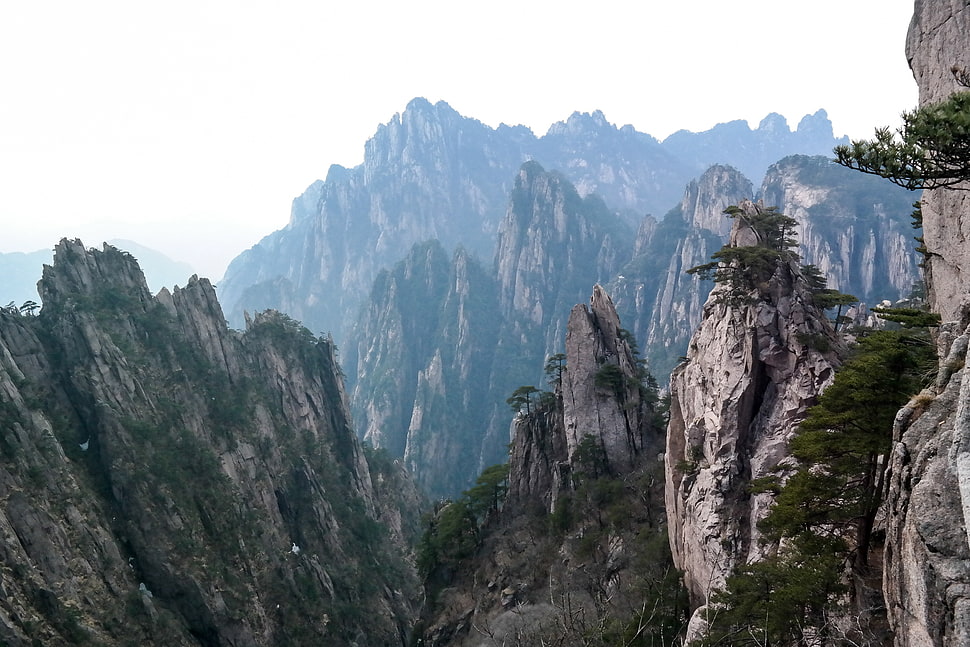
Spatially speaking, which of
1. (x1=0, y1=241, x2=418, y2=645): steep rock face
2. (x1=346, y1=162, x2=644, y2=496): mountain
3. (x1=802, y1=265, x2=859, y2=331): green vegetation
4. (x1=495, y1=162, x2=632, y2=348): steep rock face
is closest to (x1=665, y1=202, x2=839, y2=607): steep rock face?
(x1=802, y1=265, x2=859, y2=331): green vegetation

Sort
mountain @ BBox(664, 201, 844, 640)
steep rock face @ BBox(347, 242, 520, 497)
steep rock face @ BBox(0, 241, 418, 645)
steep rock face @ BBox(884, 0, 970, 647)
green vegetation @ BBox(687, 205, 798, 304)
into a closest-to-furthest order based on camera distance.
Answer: steep rock face @ BBox(884, 0, 970, 647) < mountain @ BBox(664, 201, 844, 640) < green vegetation @ BBox(687, 205, 798, 304) < steep rock face @ BBox(0, 241, 418, 645) < steep rock face @ BBox(347, 242, 520, 497)

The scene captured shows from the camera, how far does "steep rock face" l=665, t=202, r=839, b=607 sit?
20234 millimetres

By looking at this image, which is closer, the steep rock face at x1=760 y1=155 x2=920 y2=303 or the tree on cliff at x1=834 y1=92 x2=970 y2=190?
the tree on cliff at x1=834 y1=92 x2=970 y2=190

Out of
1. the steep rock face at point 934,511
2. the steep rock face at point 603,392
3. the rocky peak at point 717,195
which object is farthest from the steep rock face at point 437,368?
the steep rock face at point 934,511

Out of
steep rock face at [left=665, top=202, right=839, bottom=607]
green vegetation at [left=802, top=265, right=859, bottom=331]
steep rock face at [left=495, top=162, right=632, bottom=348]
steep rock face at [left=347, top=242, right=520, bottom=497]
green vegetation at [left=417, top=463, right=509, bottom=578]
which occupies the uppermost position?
steep rock face at [left=495, top=162, right=632, bottom=348]

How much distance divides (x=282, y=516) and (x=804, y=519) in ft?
162

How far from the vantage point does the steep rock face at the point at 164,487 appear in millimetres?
31641

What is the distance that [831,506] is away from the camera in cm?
1307

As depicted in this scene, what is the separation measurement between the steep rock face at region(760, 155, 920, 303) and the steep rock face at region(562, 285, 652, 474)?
9754 cm

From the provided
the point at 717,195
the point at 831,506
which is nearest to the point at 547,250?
the point at 717,195

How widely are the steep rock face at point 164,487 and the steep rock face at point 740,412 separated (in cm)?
3101

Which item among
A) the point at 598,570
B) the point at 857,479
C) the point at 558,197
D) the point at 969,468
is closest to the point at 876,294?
the point at 558,197

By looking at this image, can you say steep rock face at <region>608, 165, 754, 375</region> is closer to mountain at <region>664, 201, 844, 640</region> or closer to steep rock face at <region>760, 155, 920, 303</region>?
steep rock face at <region>760, 155, 920, 303</region>

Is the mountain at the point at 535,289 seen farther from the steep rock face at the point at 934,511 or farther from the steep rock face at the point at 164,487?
the steep rock face at the point at 934,511
